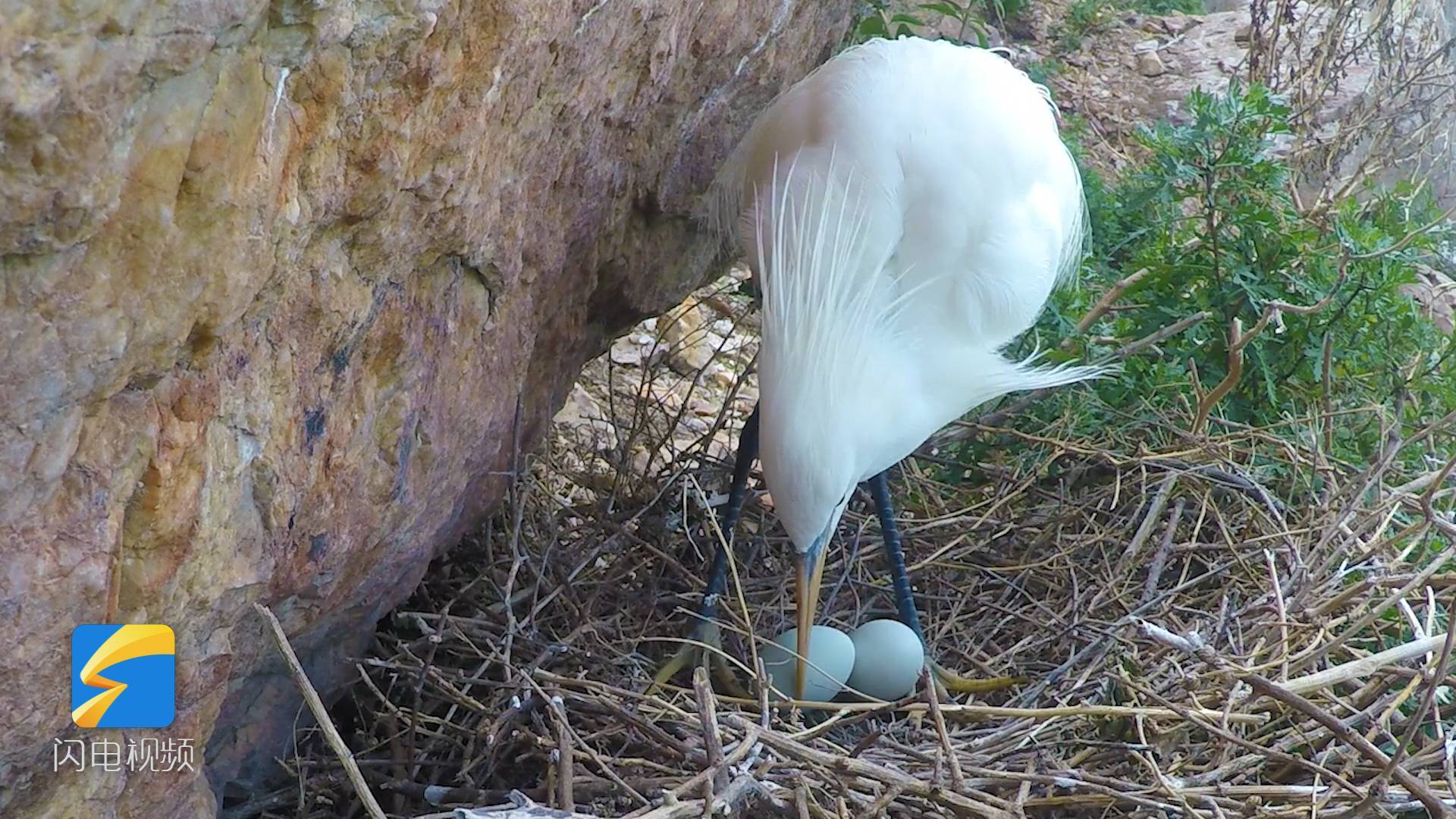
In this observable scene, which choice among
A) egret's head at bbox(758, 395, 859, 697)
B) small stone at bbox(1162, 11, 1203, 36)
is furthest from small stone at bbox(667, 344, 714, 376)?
small stone at bbox(1162, 11, 1203, 36)

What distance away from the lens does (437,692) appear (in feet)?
5.84

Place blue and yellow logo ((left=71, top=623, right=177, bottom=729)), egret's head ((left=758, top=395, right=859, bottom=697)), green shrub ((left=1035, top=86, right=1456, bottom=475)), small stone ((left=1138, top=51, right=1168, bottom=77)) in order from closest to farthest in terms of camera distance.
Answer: blue and yellow logo ((left=71, top=623, right=177, bottom=729))
egret's head ((left=758, top=395, right=859, bottom=697))
green shrub ((left=1035, top=86, right=1456, bottom=475))
small stone ((left=1138, top=51, right=1168, bottom=77))

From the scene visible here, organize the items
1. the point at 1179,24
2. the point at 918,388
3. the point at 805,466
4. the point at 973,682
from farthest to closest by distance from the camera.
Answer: the point at 1179,24 < the point at 973,682 < the point at 918,388 < the point at 805,466

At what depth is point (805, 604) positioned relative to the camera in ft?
5.96

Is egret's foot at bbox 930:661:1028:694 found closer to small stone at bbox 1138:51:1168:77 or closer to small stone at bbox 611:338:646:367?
small stone at bbox 611:338:646:367

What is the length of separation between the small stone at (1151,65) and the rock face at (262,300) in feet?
10.9

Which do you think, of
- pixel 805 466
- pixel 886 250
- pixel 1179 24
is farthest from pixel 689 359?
pixel 1179 24

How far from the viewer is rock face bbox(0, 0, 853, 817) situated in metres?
Result: 0.85

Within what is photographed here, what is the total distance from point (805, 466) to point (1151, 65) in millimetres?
3775

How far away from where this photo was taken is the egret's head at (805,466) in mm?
1651

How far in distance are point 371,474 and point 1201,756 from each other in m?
1.09

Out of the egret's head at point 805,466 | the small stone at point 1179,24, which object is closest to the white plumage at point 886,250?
the egret's head at point 805,466

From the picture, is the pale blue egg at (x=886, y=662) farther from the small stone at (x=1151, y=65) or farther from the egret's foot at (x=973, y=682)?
the small stone at (x=1151, y=65)

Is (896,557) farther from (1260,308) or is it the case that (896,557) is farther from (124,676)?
(124,676)
